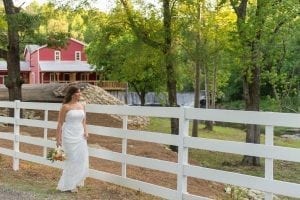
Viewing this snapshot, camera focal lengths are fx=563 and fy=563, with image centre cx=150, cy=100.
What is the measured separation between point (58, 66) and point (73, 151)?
198 ft

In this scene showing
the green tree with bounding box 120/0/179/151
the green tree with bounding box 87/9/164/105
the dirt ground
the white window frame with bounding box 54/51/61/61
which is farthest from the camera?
the white window frame with bounding box 54/51/61/61

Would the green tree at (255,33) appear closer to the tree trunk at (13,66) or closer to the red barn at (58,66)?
the tree trunk at (13,66)

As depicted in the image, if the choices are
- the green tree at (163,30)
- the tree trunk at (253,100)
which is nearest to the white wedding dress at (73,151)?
the tree trunk at (253,100)

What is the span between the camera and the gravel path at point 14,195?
319 inches

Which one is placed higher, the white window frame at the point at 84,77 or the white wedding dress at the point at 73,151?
the white window frame at the point at 84,77

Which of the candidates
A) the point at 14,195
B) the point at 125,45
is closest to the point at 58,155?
the point at 14,195

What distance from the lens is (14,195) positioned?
835 centimetres

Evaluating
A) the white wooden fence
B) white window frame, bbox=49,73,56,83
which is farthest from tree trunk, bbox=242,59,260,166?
white window frame, bbox=49,73,56,83

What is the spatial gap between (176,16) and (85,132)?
14536 millimetres

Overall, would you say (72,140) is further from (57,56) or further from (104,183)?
(57,56)

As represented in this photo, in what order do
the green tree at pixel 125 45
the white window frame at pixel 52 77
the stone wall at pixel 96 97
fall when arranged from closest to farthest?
the green tree at pixel 125 45 → the stone wall at pixel 96 97 → the white window frame at pixel 52 77

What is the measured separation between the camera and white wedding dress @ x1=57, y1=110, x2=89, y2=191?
8.61m

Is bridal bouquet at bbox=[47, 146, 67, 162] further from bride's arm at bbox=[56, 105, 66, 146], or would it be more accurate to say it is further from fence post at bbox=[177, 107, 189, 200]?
fence post at bbox=[177, 107, 189, 200]

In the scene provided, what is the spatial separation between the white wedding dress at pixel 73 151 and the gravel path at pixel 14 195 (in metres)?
0.57
